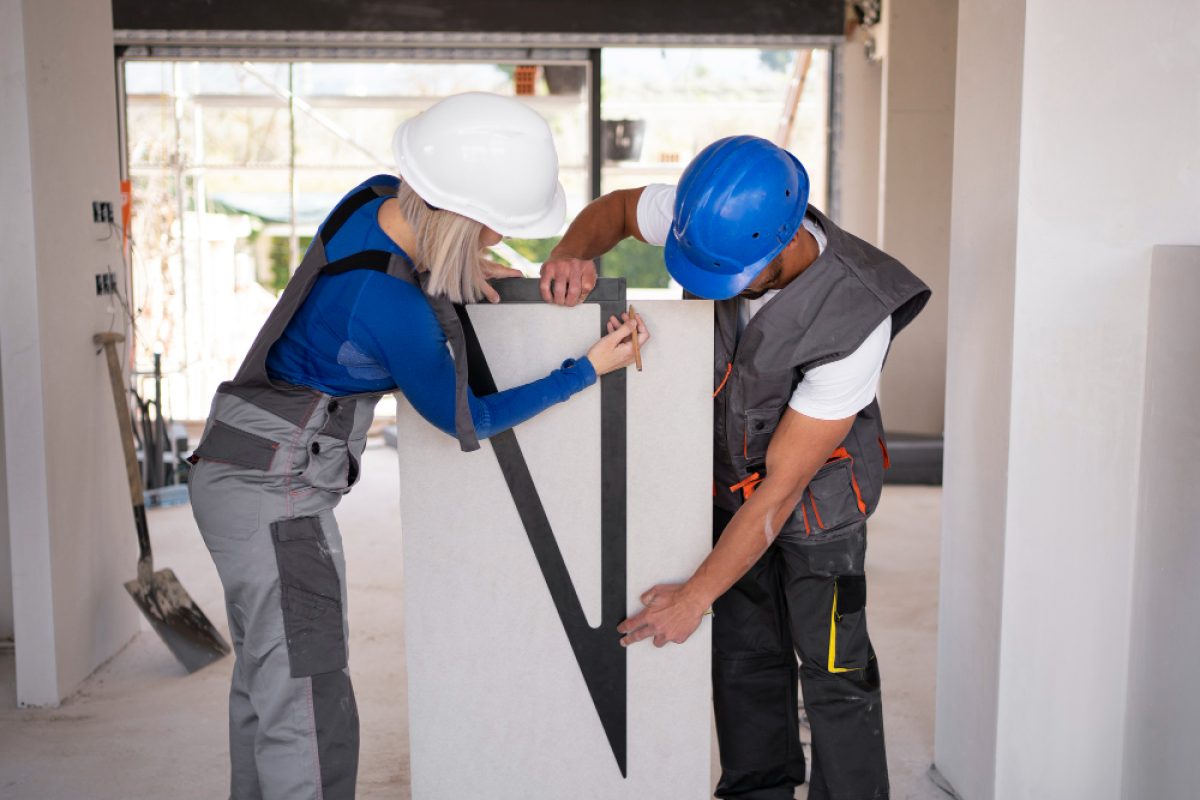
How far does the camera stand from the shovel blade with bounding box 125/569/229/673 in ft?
11.1

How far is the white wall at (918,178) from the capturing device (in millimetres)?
6656

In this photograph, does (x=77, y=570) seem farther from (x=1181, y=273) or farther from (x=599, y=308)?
(x=1181, y=273)

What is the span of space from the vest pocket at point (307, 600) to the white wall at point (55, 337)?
154 centimetres

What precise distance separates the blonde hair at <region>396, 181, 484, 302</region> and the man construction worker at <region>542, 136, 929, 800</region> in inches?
6.3

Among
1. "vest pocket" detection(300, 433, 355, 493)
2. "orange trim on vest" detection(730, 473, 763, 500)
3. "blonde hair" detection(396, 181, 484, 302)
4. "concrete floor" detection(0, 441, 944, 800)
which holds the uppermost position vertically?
"blonde hair" detection(396, 181, 484, 302)

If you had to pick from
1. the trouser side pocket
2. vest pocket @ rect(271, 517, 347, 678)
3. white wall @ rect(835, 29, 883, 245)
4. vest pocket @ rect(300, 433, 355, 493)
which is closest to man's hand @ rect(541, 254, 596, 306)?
vest pocket @ rect(300, 433, 355, 493)

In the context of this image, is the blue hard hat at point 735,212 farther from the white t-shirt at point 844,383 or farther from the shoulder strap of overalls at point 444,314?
the shoulder strap of overalls at point 444,314

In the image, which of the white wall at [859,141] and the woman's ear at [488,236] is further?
the white wall at [859,141]

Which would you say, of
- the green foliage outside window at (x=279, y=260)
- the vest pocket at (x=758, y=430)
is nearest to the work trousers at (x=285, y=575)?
the vest pocket at (x=758, y=430)

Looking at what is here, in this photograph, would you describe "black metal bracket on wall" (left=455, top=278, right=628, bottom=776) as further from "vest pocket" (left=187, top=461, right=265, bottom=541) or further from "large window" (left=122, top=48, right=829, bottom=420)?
"large window" (left=122, top=48, right=829, bottom=420)

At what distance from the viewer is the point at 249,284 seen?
904cm

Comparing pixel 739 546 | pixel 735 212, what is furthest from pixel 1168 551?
pixel 735 212

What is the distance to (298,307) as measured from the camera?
172cm

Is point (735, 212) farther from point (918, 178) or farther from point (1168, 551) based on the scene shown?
point (918, 178)
